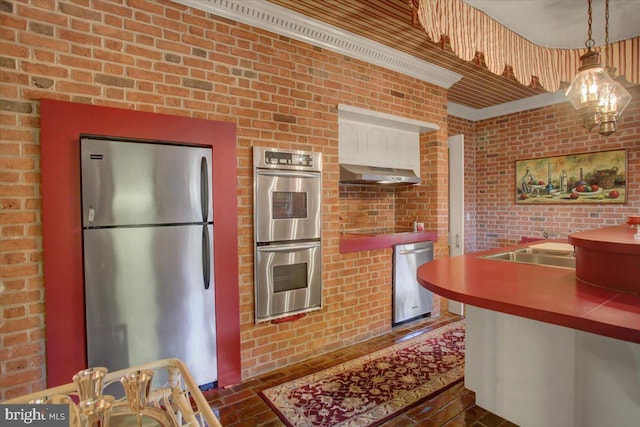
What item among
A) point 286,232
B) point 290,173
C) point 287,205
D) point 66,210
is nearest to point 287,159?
point 290,173

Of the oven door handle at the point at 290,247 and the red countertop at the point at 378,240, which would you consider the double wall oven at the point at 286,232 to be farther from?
the red countertop at the point at 378,240

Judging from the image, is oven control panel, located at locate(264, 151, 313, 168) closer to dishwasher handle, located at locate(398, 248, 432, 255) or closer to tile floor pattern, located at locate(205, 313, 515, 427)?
dishwasher handle, located at locate(398, 248, 432, 255)

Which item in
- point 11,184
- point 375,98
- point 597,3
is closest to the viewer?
point 11,184

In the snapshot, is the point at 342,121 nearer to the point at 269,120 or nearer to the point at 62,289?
the point at 269,120

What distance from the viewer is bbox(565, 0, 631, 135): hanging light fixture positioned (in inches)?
85.7

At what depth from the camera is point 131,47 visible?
2.13 metres

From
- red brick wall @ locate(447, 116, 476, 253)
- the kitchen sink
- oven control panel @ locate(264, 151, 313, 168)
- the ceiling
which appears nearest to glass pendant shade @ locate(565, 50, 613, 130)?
the ceiling

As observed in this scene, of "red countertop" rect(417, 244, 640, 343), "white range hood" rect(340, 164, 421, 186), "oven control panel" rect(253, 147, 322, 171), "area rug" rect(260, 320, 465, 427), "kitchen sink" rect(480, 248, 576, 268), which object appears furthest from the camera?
"white range hood" rect(340, 164, 421, 186)

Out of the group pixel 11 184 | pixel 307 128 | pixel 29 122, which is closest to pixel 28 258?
pixel 11 184

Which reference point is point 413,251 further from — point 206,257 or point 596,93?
point 206,257

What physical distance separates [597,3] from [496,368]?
288 cm

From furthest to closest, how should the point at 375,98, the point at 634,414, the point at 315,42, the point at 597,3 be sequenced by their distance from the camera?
the point at 375,98 < the point at 315,42 < the point at 597,3 < the point at 634,414

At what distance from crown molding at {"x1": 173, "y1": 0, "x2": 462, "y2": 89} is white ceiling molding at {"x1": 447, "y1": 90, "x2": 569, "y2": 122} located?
1.41 m

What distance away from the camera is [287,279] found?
283 cm
